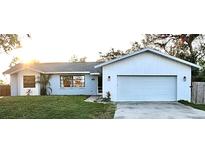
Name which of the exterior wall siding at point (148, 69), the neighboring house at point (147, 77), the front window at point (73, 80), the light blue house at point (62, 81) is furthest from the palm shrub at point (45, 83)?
the exterior wall siding at point (148, 69)

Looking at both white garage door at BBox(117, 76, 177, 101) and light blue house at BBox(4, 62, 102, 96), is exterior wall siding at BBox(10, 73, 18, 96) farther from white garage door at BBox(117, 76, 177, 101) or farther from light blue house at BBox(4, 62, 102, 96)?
white garage door at BBox(117, 76, 177, 101)

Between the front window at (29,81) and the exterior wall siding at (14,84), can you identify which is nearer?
the front window at (29,81)

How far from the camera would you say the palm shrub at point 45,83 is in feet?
74.9

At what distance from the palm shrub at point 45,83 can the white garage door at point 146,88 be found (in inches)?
285

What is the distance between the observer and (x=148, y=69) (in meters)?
17.6

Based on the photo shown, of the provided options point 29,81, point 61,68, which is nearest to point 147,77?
point 61,68

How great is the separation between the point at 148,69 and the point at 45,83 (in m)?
8.83

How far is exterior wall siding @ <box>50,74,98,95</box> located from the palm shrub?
270 mm

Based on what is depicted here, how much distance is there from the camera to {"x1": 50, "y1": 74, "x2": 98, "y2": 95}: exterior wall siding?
23.1 metres

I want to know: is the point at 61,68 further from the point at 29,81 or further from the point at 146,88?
the point at 146,88

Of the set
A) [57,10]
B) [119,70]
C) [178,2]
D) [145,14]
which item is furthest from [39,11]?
[119,70]

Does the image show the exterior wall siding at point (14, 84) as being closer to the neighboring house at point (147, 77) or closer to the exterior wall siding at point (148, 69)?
the neighboring house at point (147, 77)

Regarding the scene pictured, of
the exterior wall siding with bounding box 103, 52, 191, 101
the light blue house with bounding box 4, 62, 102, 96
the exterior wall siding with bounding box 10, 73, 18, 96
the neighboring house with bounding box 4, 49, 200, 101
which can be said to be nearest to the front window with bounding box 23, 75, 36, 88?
the light blue house with bounding box 4, 62, 102, 96
